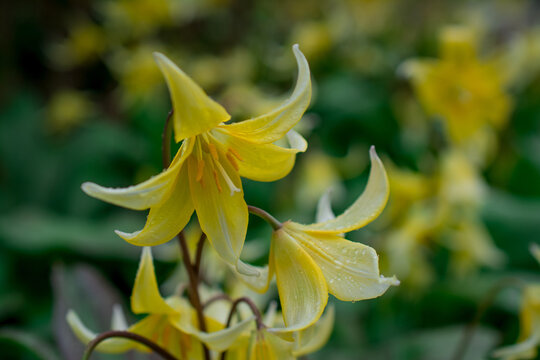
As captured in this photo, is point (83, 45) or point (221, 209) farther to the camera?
point (83, 45)

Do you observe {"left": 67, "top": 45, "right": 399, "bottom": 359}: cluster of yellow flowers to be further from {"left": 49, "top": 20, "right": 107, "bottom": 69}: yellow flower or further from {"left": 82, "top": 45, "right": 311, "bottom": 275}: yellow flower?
{"left": 49, "top": 20, "right": 107, "bottom": 69}: yellow flower

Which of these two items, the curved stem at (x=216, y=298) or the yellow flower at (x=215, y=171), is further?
the curved stem at (x=216, y=298)

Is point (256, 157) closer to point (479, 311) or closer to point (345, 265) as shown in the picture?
point (345, 265)

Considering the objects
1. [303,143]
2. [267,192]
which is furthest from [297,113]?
[267,192]

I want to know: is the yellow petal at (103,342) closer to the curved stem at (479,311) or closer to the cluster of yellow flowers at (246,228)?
the cluster of yellow flowers at (246,228)

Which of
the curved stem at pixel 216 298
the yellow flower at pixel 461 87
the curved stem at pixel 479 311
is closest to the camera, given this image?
the curved stem at pixel 216 298

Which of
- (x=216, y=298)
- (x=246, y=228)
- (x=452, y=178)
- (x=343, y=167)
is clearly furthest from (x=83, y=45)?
(x=246, y=228)

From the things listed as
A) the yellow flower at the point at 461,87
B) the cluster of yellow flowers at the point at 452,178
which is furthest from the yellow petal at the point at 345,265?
the yellow flower at the point at 461,87
